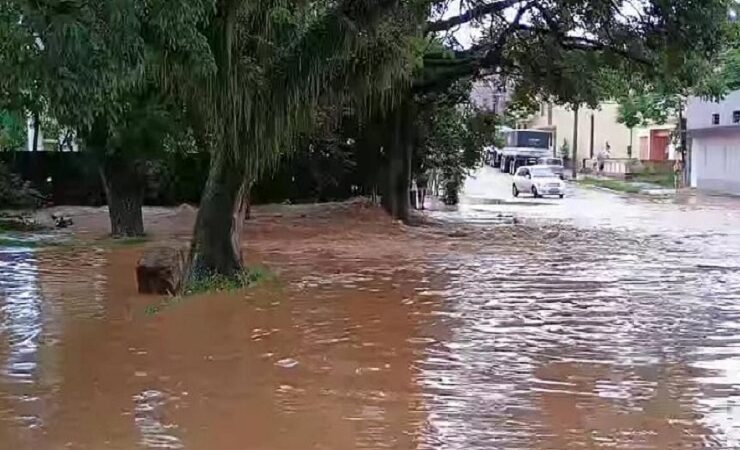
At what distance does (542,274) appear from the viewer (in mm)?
16609

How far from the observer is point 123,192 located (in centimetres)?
2167

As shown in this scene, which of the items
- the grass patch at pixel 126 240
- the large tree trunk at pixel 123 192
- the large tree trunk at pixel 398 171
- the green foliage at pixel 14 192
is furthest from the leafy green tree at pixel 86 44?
the green foliage at pixel 14 192

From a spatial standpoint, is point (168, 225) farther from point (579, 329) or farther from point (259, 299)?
point (579, 329)

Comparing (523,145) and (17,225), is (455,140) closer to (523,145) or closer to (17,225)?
(17,225)

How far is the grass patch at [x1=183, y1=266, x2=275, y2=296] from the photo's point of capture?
1430cm

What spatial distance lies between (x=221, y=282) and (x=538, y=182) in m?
32.9

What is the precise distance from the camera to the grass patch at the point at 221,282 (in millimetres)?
14297

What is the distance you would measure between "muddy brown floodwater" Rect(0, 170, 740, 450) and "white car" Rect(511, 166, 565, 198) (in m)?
25.7

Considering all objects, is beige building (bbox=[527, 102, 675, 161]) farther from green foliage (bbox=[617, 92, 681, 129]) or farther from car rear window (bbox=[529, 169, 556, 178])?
car rear window (bbox=[529, 169, 556, 178])

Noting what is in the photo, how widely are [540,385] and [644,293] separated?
6.21 meters

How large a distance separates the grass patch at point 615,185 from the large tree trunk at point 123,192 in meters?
32.2

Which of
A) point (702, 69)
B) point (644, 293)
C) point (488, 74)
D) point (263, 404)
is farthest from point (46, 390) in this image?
point (488, 74)

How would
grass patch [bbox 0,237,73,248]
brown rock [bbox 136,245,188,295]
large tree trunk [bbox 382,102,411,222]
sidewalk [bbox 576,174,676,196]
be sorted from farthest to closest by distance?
sidewalk [bbox 576,174,676,196] → large tree trunk [bbox 382,102,411,222] → grass patch [bbox 0,237,73,248] → brown rock [bbox 136,245,188,295]

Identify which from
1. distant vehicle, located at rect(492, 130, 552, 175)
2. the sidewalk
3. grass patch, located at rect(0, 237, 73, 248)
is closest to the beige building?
distant vehicle, located at rect(492, 130, 552, 175)
